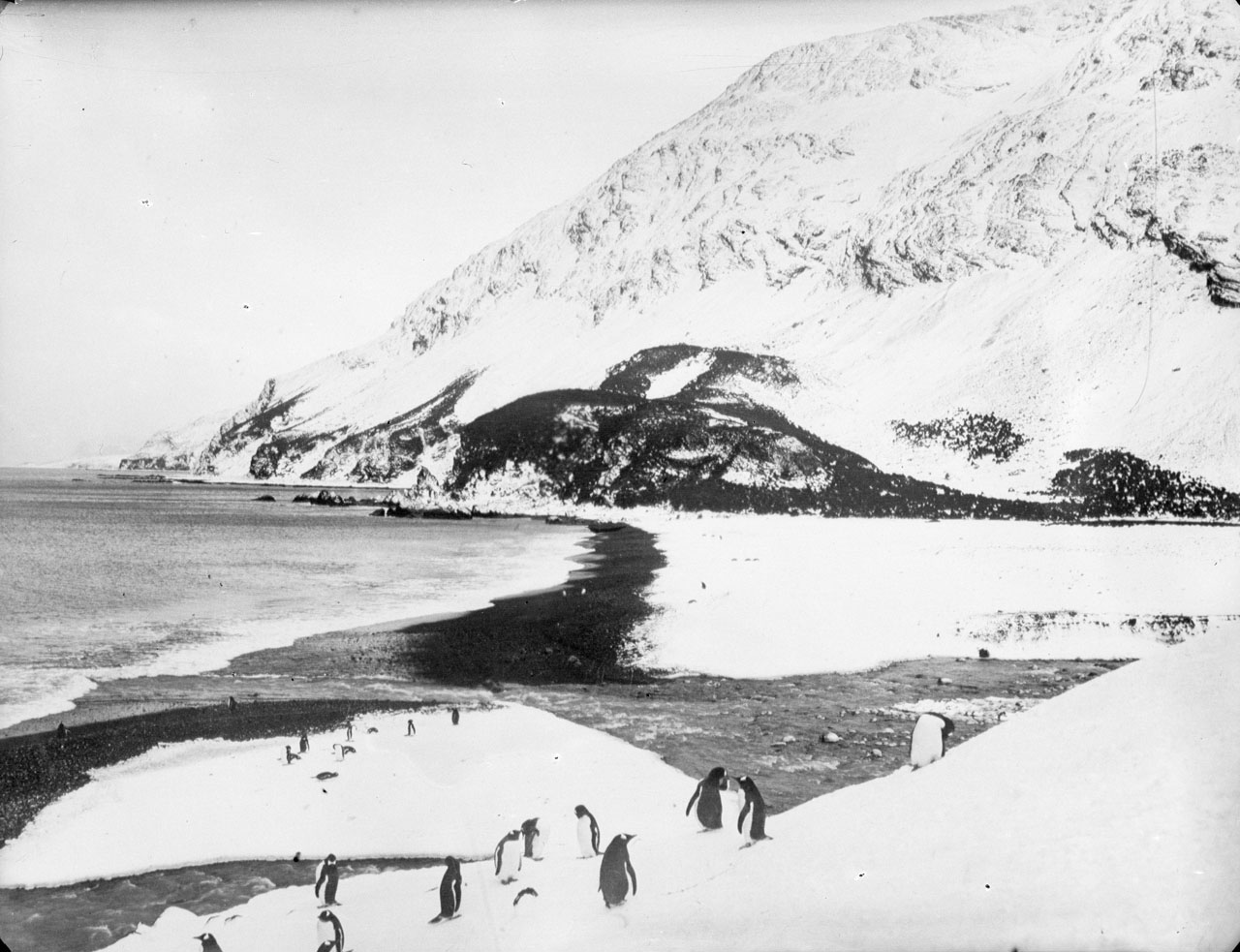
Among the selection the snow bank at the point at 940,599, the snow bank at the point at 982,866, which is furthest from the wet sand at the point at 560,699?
the snow bank at the point at 982,866

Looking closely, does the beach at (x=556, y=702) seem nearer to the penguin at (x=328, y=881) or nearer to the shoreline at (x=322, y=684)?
the shoreline at (x=322, y=684)

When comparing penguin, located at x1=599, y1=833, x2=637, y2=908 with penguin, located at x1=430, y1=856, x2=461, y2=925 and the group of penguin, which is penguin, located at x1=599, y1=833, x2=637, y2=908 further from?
penguin, located at x1=430, y1=856, x2=461, y2=925

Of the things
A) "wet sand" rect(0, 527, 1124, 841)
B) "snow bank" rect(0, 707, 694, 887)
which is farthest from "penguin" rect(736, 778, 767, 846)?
"wet sand" rect(0, 527, 1124, 841)

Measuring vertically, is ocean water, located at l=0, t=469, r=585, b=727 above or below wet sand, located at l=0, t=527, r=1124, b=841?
below

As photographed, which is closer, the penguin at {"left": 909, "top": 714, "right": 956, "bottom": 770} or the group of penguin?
the group of penguin

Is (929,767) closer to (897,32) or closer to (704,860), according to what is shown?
(704,860)

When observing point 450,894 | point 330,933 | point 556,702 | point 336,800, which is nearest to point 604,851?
point 450,894
